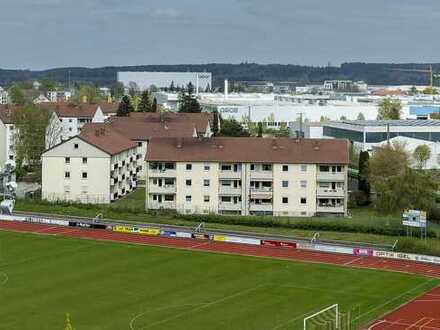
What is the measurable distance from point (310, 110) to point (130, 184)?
323 feet

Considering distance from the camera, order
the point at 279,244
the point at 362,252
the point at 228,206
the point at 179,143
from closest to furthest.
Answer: the point at 362,252, the point at 279,244, the point at 228,206, the point at 179,143

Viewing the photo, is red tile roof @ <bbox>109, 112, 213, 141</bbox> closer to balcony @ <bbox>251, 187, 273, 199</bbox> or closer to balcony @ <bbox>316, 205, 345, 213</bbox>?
balcony @ <bbox>251, 187, 273, 199</bbox>

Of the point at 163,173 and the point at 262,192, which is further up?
the point at 163,173

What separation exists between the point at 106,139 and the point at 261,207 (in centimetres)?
1851

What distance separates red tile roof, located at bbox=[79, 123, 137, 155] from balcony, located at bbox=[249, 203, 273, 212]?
14.6m

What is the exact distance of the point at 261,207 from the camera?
244ft

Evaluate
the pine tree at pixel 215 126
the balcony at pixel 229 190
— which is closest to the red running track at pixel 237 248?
the balcony at pixel 229 190

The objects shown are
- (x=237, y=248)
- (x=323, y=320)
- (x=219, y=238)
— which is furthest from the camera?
(x=219, y=238)

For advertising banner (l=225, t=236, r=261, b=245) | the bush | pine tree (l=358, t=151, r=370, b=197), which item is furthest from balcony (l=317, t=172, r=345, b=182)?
advertising banner (l=225, t=236, r=261, b=245)

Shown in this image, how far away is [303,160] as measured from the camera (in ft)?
243

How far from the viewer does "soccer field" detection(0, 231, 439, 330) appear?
40.3 metres

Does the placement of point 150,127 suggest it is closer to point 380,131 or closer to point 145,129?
point 145,129

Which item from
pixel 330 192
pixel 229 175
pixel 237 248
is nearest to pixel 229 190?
pixel 229 175

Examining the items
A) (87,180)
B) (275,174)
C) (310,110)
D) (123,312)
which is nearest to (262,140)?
(275,174)
